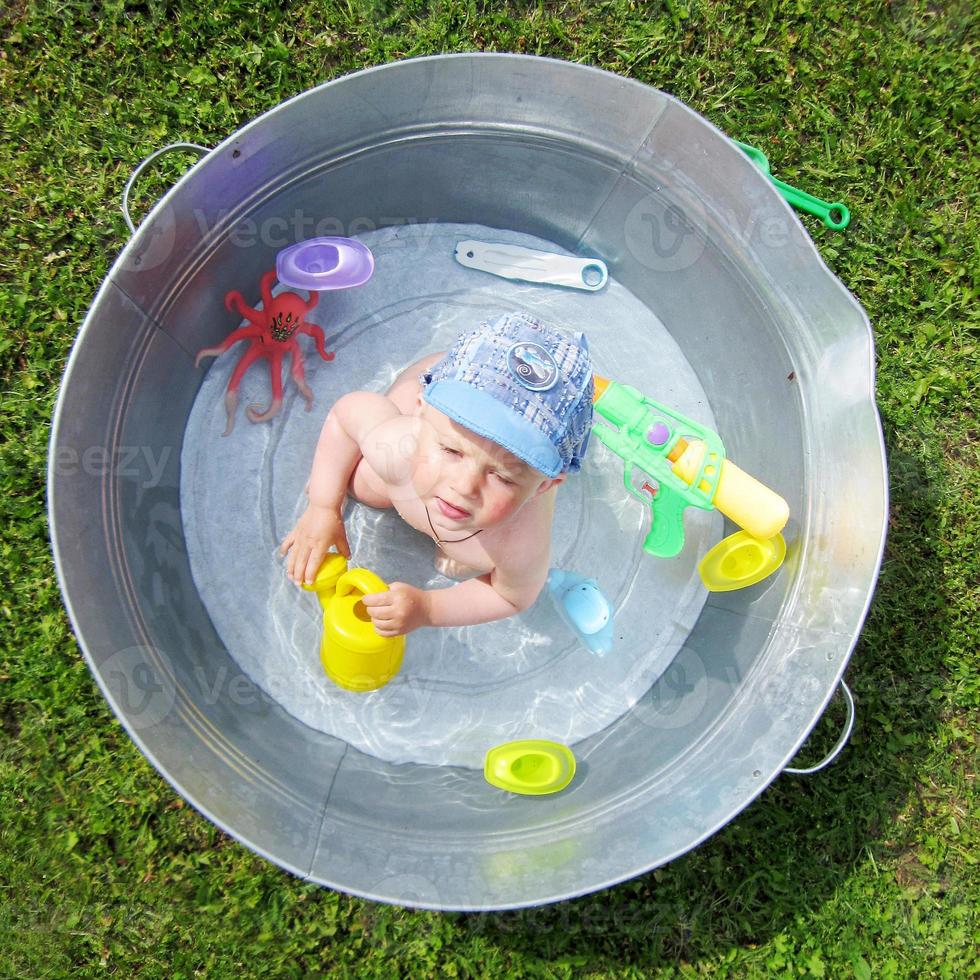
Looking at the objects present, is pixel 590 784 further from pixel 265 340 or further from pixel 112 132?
pixel 112 132

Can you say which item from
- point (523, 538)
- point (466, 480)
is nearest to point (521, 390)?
point (466, 480)

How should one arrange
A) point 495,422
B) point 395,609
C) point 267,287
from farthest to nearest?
point 267,287, point 395,609, point 495,422

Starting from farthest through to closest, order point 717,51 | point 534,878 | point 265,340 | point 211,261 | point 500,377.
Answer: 1. point 717,51
2. point 265,340
3. point 211,261
4. point 534,878
5. point 500,377

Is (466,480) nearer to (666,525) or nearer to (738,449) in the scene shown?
(666,525)

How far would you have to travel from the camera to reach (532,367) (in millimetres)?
1265

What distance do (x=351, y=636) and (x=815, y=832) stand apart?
1067mm

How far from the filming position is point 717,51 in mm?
2018

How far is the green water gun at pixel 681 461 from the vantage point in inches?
65.1

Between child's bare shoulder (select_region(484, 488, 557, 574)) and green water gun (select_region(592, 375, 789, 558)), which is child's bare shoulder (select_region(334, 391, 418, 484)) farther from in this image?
green water gun (select_region(592, 375, 789, 558))

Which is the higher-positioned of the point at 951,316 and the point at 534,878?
the point at 951,316

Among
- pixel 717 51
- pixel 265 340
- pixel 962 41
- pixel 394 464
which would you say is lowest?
pixel 265 340

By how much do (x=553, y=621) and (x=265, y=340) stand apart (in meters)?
0.84

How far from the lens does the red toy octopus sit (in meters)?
1.80

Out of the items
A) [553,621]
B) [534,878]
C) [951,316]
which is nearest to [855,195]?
[951,316]
